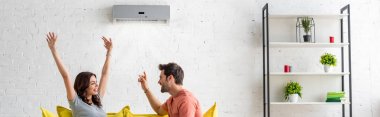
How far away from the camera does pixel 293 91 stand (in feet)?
19.1

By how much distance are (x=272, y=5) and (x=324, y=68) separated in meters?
0.82

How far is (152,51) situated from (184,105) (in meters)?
2.02

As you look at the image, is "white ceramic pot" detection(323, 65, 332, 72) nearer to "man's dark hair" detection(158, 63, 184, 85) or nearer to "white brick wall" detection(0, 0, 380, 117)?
"white brick wall" detection(0, 0, 380, 117)

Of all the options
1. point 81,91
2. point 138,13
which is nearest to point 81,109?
point 81,91

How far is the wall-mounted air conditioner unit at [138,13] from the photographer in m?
5.73

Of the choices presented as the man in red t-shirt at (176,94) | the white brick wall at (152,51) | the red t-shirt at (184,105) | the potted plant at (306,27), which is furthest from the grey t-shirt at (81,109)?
the potted plant at (306,27)

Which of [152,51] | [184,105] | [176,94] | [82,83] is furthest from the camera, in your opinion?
[152,51]

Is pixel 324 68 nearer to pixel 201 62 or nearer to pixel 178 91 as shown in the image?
pixel 201 62

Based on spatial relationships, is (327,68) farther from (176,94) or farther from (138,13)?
(176,94)

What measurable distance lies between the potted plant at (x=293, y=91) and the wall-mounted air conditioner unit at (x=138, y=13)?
1.37m

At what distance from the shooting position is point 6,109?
229 inches

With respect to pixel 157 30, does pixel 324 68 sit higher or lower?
lower

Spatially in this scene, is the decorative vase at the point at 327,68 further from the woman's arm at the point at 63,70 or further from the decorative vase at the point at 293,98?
the woman's arm at the point at 63,70

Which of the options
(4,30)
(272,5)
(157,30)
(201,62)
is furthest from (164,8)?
(4,30)
